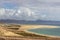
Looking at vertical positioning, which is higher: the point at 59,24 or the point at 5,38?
the point at 59,24

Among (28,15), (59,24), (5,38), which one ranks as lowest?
(5,38)

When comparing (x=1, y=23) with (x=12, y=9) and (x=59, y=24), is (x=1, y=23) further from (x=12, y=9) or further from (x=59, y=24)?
(x=59, y=24)

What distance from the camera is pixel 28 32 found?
9.25 feet

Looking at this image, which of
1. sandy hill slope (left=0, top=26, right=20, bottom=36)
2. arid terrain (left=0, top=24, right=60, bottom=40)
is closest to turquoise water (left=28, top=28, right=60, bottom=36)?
arid terrain (left=0, top=24, right=60, bottom=40)

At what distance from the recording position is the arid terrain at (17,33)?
2756mm

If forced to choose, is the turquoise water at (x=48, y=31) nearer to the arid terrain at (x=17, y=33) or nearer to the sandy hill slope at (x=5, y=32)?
the arid terrain at (x=17, y=33)

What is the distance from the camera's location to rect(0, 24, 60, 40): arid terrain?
2.76 meters

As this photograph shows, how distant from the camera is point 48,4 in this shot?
2908 millimetres

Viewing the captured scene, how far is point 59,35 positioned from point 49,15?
14.6 inches

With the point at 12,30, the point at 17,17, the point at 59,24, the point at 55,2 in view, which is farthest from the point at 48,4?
the point at 12,30

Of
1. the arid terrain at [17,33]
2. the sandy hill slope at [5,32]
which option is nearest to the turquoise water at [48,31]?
the arid terrain at [17,33]

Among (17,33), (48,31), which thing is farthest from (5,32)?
(48,31)

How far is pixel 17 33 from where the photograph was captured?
2.83 m

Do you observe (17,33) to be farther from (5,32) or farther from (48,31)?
(48,31)
